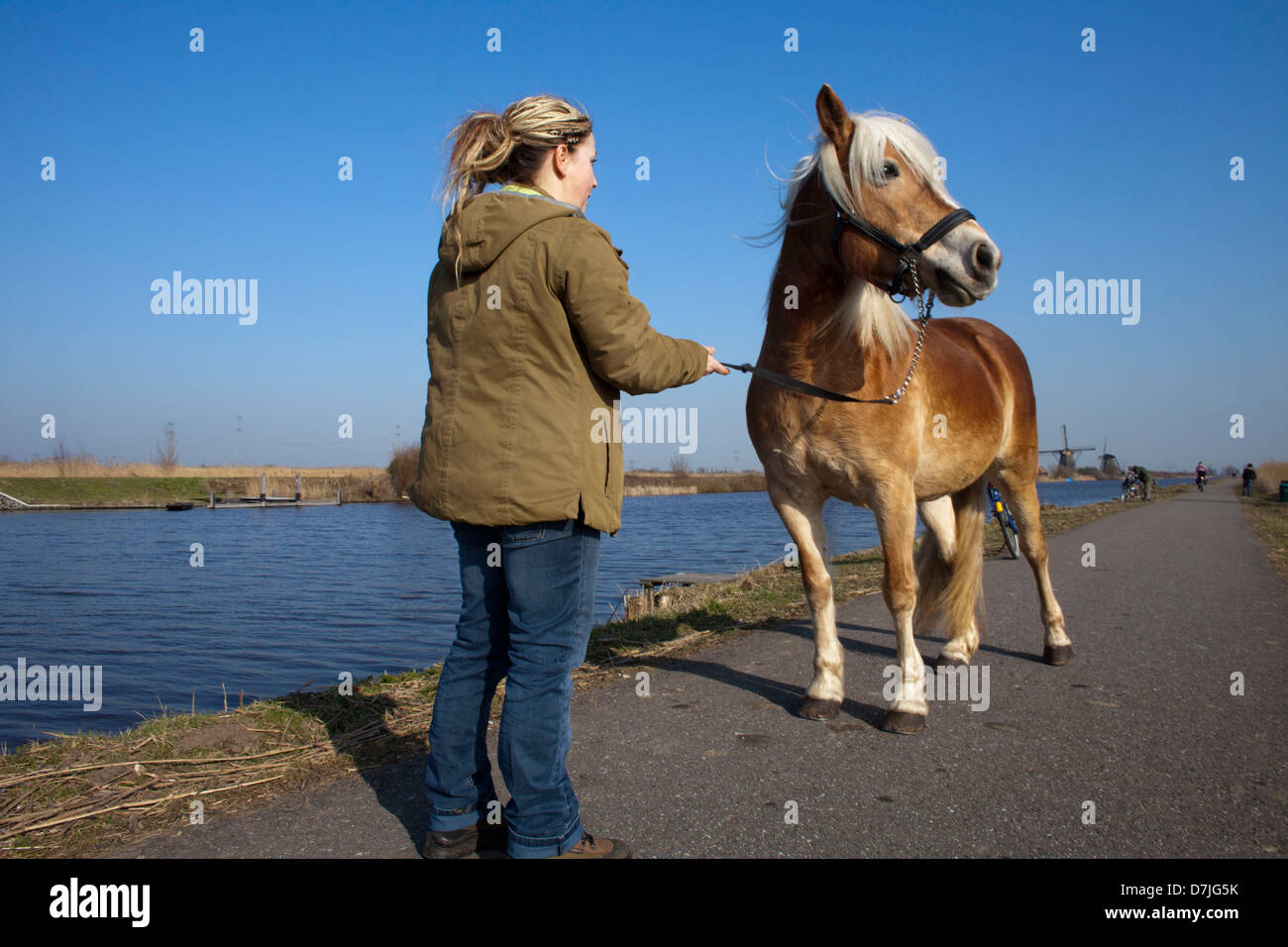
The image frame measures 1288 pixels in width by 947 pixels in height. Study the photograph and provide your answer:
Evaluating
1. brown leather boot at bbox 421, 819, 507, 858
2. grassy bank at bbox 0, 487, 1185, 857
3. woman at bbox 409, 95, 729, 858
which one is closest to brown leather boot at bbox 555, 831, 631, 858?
woman at bbox 409, 95, 729, 858

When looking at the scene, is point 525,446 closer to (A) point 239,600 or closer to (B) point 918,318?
(B) point 918,318

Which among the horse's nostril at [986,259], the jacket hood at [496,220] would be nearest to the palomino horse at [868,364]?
the horse's nostril at [986,259]

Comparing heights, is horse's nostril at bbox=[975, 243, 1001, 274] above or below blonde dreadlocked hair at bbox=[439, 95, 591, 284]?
below

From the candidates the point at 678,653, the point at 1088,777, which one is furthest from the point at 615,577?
the point at 1088,777

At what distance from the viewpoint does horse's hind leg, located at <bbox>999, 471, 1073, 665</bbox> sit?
5.03 metres

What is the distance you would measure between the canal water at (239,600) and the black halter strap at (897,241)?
159 centimetres

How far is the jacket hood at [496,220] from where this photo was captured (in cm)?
233

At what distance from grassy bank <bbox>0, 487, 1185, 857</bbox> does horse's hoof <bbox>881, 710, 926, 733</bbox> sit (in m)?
1.68

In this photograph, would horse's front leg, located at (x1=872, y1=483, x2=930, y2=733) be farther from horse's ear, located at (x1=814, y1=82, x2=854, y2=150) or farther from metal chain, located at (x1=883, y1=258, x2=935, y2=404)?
horse's ear, located at (x1=814, y1=82, x2=854, y2=150)
